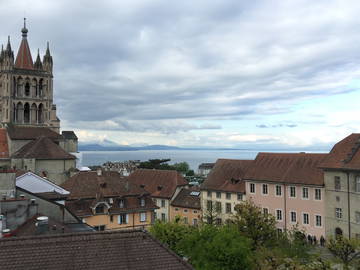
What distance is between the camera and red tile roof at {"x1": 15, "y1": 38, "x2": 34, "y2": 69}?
80938 mm

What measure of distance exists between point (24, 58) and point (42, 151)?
1251 inches

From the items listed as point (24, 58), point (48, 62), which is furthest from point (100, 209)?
point (24, 58)

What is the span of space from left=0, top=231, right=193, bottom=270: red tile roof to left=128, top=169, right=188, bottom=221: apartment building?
50.1 m

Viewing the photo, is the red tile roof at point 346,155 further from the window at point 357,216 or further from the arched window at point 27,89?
the arched window at point 27,89

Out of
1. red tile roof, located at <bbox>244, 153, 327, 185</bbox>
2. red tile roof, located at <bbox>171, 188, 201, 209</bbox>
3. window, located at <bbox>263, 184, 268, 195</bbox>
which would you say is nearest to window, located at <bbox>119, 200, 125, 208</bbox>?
red tile roof, located at <bbox>171, 188, 201, 209</bbox>

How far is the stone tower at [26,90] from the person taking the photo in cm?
7775

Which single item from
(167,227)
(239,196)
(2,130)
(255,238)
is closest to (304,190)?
(239,196)

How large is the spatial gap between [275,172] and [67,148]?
43.0m

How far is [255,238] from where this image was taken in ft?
121

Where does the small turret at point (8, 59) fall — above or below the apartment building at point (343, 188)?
above

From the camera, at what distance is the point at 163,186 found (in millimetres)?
67000

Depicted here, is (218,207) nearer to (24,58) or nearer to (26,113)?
(26,113)

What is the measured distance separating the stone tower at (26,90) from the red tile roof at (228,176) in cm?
3844

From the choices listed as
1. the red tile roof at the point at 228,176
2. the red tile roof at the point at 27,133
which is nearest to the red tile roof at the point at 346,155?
the red tile roof at the point at 228,176
